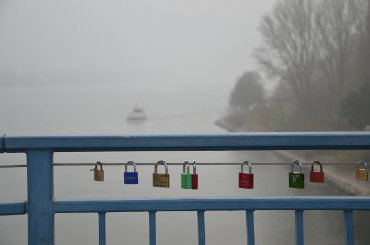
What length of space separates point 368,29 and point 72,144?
973cm

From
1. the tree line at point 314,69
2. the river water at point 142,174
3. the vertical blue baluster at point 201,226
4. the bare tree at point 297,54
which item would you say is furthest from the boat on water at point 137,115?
the vertical blue baluster at point 201,226

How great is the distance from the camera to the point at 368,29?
9.39 m

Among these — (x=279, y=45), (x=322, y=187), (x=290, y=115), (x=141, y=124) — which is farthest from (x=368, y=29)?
(x=141, y=124)

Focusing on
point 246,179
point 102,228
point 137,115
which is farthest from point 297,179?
point 137,115

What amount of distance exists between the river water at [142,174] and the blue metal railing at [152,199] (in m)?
3.04

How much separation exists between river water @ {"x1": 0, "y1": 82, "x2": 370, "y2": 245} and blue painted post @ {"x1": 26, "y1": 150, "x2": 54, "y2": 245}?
3.04 m

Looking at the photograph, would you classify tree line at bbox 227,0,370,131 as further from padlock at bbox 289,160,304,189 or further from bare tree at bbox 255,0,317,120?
padlock at bbox 289,160,304,189

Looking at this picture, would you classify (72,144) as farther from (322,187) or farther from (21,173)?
(322,187)

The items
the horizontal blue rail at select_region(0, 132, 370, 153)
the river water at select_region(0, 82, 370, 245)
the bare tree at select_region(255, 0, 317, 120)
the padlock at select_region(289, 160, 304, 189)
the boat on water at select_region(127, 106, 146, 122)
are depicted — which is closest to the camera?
the horizontal blue rail at select_region(0, 132, 370, 153)

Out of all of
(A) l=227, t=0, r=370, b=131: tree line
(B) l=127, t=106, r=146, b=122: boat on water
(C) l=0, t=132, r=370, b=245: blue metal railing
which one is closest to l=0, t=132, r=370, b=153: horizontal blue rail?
(C) l=0, t=132, r=370, b=245: blue metal railing

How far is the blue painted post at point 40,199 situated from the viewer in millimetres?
860

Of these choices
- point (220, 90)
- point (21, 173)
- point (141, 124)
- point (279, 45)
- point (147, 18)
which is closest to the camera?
point (21, 173)

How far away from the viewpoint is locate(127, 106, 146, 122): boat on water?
37.1ft

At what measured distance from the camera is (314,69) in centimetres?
1039
